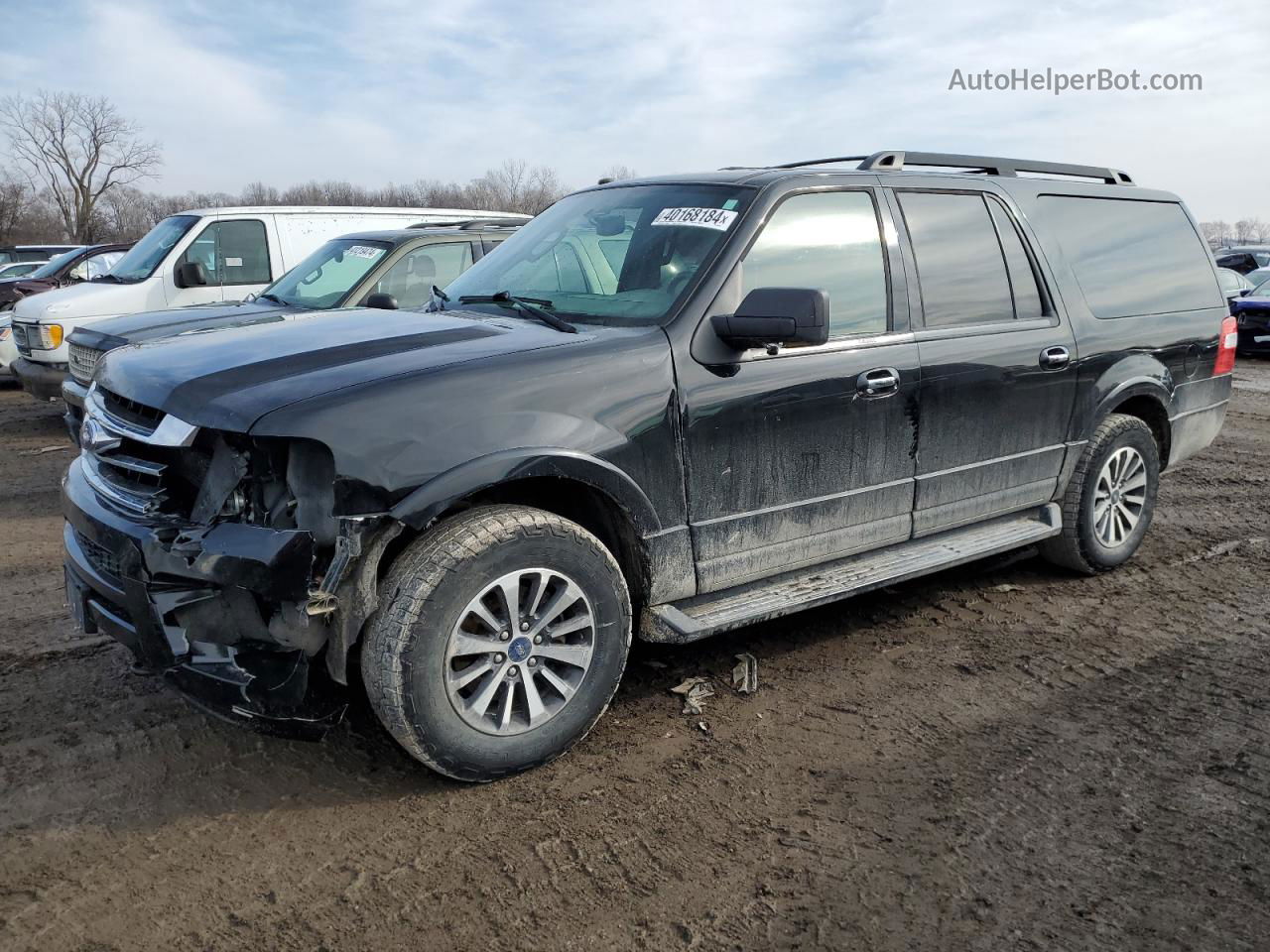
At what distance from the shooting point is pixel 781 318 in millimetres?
3350

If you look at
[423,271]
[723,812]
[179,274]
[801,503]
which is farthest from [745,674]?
[179,274]

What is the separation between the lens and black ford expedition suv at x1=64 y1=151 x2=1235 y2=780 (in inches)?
113

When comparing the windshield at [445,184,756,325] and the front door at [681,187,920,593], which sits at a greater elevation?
the windshield at [445,184,756,325]

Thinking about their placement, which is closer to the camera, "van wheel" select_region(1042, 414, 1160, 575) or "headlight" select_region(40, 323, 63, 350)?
"van wheel" select_region(1042, 414, 1160, 575)

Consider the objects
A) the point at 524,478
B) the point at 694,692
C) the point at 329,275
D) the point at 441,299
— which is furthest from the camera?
the point at 329,275

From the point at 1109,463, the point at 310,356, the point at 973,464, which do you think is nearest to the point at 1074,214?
the point at 1109,463

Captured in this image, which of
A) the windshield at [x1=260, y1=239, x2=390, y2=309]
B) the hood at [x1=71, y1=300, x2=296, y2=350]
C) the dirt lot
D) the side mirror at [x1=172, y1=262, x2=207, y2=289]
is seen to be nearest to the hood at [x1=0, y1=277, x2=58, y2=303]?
the side mirror at [x1=172, y1=262, x2=207, y2=289]

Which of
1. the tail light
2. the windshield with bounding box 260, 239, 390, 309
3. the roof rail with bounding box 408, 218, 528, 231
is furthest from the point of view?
the roof rail with bounding box 408, 218, 528, 231

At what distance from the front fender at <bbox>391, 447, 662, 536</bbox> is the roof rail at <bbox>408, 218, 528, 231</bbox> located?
5734 millimetres

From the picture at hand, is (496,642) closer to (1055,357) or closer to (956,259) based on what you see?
(956,259)

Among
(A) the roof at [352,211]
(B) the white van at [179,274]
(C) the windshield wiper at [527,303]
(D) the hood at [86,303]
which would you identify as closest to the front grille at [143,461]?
(C) the windshield wiper at [527,303]

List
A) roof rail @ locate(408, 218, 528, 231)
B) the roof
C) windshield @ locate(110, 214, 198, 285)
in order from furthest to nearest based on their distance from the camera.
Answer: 1. the roof
2. windshield @ locate(110, 214, 198, 285)
3. roof rail @ locate(408, 218, 528, 231)

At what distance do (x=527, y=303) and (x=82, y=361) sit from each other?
5.10m

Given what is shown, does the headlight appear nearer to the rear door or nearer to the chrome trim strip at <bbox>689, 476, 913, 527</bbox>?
the chrome trim strip at <bbox>689, 476, 913, 527</bbox>
